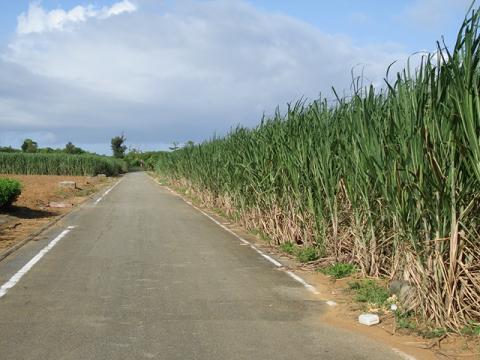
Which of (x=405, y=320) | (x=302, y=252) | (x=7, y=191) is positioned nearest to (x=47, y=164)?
(x=7, y=191)

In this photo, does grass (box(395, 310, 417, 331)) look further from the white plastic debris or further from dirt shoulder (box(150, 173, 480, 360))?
the white plastic debris

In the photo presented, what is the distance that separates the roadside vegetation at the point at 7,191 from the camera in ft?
56.5

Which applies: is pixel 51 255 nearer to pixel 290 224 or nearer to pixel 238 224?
→ pixel 290 224

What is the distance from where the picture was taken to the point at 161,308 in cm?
695

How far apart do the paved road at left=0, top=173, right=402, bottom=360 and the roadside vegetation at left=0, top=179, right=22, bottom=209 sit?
5.71m

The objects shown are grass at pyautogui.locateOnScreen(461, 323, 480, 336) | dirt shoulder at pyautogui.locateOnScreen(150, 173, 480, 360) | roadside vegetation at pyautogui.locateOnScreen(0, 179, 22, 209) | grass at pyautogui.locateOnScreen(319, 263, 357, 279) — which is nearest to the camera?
dirt shoulder at pyautogui.locateOnScreen(150, 173, 480, 360)

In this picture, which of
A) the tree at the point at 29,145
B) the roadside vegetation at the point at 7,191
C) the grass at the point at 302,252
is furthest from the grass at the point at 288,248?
the tree at the point at 29,145

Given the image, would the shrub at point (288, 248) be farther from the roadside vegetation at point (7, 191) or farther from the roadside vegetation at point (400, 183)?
the roadside vegetation at point (7, 191)

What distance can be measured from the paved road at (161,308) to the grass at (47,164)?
58629mm

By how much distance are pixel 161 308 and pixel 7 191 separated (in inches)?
487

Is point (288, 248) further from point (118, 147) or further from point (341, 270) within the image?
point (118, 147)

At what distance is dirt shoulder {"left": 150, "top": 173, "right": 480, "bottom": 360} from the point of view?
213 inches

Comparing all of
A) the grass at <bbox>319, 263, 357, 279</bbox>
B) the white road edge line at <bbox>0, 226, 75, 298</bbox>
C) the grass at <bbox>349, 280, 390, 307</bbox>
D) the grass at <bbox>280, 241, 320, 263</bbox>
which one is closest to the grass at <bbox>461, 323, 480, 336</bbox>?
the grass at <bbox>349, 280, 390, 307</bbox>

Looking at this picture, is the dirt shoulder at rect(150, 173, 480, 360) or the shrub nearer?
the dirt shoulder at rect(150, 173, 480, 360)
